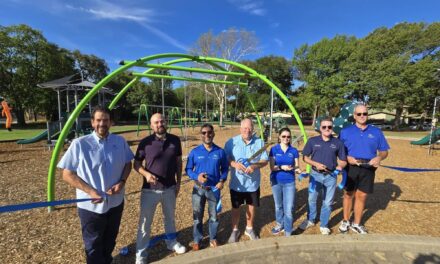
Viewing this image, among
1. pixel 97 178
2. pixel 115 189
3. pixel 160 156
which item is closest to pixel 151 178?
pixel 160 156

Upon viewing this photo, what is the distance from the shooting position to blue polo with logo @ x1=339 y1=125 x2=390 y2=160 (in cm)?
354

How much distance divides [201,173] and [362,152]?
2.29 m

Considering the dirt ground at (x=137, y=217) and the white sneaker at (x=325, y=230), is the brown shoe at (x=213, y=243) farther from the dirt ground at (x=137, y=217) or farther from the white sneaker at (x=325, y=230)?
the white sneaker at (x=325, y=230)

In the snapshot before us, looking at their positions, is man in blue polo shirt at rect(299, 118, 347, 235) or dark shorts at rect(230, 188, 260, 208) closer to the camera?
dark shorts at rect(230, 188, 260, 208)

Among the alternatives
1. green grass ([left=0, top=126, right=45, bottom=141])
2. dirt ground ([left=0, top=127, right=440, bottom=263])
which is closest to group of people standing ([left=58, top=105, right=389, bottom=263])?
dirt ground ([left=0, top=127, right=440, bottom=263])

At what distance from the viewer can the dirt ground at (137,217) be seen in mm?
3295

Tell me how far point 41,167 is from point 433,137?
58.9 feet

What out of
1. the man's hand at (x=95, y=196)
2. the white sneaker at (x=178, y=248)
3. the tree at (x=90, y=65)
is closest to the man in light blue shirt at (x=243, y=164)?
the white sneaker at (x=178, y=248)

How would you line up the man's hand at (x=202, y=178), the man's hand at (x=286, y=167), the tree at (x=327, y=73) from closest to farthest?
the man's hand at (x=202, y=178) < the man's hand at (x=286, y=167) < the tree at (x=327, y=73)

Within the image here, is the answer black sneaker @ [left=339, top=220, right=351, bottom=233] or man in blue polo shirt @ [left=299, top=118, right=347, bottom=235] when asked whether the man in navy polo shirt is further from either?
black sneaker @ [left=339, top=220, right=351, bottom=233]

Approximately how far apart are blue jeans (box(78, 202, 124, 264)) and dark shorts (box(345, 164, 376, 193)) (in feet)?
→ 10.3

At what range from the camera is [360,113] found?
3.54 meters

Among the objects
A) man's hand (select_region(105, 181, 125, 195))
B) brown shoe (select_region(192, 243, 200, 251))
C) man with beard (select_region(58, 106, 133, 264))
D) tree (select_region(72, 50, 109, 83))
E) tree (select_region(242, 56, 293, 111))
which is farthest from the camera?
tree (select_region(242, 56, 293, 111))

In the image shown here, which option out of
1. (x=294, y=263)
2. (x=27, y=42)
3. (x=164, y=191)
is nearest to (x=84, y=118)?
(x=164, y=191)
